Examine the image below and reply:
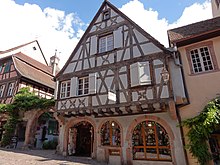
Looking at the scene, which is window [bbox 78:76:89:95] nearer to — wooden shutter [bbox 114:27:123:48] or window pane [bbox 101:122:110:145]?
window pane [bbox 101:122:110:145]

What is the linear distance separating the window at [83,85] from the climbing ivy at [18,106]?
332 centimetres

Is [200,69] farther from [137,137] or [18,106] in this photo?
[18,106]

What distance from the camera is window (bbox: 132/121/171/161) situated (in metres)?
7.70

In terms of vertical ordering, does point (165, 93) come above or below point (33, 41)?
below

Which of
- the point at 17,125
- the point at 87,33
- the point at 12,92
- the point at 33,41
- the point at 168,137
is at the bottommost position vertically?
the point at 168,137

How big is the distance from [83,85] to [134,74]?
328cm

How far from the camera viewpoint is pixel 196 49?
8.15 meters

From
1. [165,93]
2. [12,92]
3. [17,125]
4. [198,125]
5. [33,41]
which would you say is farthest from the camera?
[33,41]

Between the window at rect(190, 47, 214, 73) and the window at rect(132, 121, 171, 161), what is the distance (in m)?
3.31

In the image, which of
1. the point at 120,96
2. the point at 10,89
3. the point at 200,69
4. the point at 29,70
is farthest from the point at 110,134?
the point at 29,70

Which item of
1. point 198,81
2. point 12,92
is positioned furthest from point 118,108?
point 12,92

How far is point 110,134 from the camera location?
907cm

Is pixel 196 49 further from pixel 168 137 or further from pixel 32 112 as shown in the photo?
pixel 32 112

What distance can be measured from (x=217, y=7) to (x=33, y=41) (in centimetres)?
1910
